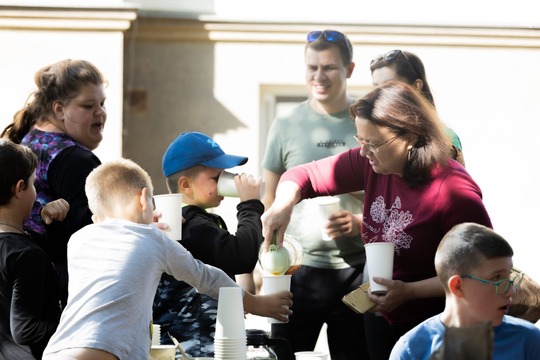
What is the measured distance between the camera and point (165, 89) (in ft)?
29.6

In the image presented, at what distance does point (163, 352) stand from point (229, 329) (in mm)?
250

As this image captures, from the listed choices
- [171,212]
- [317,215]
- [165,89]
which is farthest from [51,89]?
[165,89]

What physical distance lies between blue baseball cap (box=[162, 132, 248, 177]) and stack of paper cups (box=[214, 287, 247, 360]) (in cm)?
90

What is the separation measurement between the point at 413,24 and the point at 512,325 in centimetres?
586

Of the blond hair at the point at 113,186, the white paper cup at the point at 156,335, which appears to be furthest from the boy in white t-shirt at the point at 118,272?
the white paper cup at the point at 156,335

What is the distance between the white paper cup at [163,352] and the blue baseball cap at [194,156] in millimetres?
974

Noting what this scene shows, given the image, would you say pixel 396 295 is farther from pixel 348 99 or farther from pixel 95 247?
pixel 348 99

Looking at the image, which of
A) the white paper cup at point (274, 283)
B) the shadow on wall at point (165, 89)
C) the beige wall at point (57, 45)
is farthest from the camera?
the shadow on wall at point (165, 89)

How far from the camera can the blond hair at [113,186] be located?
3.71 m

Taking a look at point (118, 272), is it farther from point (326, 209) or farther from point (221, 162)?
point (326, 209)

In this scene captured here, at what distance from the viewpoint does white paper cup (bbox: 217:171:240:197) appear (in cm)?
429

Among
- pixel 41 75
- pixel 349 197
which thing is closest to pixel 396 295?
A: pixel 349 197

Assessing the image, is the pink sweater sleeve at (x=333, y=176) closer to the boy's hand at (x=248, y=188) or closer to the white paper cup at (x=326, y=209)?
the boy's hand at (x=248, y=188)

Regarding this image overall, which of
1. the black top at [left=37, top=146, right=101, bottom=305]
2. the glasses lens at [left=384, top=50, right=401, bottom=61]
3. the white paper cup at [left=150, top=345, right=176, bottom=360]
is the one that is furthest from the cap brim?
the glasses lens at [left=384, top=50, right=401, bottom=61]
